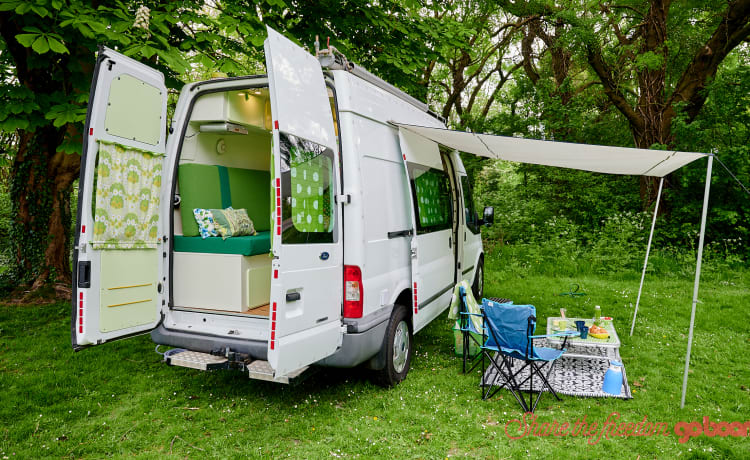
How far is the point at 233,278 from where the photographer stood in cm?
374

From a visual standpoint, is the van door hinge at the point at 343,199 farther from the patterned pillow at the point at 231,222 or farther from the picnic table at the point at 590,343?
the picnic table at the point at 590,343

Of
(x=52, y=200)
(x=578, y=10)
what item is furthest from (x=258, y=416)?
(x=578, y=10)

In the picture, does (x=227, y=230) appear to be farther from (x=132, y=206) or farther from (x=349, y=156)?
(x=349, y=156)

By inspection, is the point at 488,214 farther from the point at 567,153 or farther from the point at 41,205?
the point at 41,205

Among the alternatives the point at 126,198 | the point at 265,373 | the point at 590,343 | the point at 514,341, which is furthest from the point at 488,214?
the point at 126,198

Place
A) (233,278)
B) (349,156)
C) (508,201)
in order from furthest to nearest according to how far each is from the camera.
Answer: (508,201)
(233,278)
(349,156)

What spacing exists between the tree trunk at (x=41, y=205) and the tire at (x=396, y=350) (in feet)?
19.1

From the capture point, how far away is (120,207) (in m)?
3.39

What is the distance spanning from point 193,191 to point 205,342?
1.31 metres

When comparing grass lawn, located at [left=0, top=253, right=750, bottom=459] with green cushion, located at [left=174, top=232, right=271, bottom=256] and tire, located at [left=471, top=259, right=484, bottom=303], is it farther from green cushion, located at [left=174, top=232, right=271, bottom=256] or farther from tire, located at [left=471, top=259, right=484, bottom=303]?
tire, located at [left=471, top=259, right=484, bottom=303]

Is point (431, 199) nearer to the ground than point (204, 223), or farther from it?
farther from it

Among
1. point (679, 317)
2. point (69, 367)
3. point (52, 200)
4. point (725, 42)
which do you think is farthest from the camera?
point (725, 42)

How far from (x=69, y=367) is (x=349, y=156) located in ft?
11.8

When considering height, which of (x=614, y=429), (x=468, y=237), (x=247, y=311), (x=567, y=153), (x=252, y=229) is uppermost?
(x=567, y=153)
